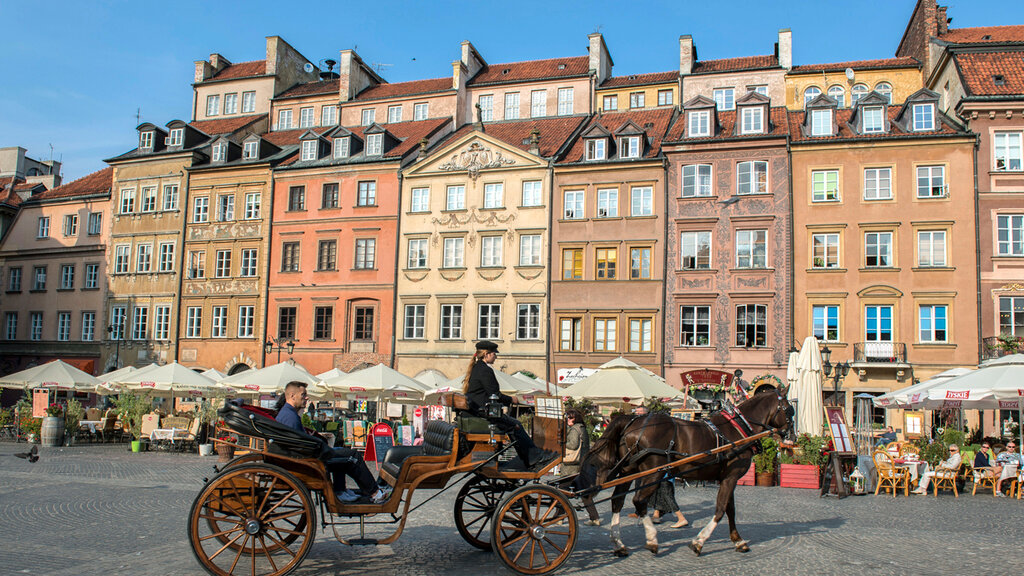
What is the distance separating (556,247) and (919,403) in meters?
16.9

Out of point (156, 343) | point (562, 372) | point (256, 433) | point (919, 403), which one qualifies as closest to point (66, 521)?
point (256, 433)

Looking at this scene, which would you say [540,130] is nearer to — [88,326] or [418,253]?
[418,253]

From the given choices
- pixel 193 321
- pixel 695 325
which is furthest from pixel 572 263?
pixel 193 321

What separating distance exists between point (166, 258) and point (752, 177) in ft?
86.9

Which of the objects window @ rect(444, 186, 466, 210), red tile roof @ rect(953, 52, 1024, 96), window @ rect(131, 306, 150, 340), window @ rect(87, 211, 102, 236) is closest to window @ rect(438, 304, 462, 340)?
window @ rect(444, 186, 466, 210)

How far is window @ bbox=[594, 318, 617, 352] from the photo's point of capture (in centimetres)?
3169

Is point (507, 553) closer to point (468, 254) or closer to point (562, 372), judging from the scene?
point (562, 372)

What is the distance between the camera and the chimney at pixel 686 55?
37562 millimetres

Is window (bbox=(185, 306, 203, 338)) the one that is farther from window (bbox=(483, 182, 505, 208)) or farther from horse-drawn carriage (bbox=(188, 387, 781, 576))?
horse-drawn carriage (bbox=(188, 387, 781, 576))

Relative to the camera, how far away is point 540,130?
3772cm

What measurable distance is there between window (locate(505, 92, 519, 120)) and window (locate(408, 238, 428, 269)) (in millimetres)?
8742

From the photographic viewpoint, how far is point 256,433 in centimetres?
743

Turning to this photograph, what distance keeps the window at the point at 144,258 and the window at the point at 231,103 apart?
934 centimetres

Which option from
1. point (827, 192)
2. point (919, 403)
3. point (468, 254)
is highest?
point (827, 192)
